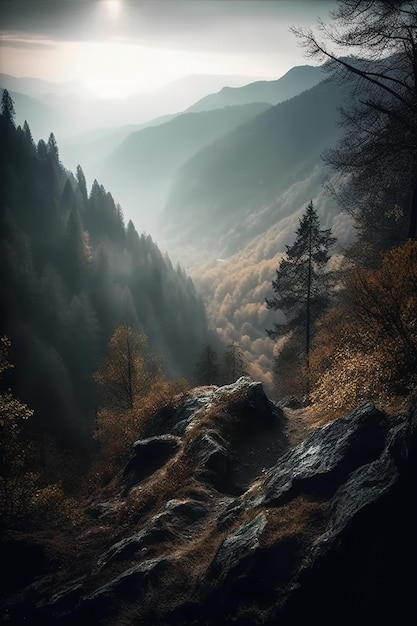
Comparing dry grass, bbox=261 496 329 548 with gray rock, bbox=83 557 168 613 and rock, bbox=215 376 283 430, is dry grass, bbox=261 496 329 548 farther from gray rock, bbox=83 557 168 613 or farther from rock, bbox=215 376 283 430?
rock, bbox=215 376 283 430

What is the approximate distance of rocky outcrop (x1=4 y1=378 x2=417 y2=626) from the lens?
28.6 ft

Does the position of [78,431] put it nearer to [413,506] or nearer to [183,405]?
[183,405]

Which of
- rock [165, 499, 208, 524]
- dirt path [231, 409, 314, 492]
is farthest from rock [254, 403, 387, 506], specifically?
dirt path [231, 409, 314, 492]

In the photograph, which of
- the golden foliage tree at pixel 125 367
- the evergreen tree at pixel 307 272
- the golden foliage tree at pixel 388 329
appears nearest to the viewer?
the golden foliage tree at pixel 388 329

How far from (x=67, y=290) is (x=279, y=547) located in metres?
95.2

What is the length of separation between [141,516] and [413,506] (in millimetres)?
10037

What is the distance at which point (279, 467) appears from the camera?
13.9 meters

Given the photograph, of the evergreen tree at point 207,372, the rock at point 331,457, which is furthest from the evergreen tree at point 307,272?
the rock at point 331,457

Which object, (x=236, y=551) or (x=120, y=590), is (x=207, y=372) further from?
(x=236, y=551)

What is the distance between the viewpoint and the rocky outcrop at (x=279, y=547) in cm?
870

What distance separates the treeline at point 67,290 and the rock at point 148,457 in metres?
47.2

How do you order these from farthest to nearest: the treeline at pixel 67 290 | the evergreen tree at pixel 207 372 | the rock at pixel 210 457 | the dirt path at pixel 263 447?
1. the treeline at pixel 67 290
2. the evergreen tree at pixel 207 372
3. the dirt path at pixel 263 447
4. the rock at pixel 210 457

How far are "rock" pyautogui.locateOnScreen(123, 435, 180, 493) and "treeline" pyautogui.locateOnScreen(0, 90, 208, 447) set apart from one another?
47166 millimetres

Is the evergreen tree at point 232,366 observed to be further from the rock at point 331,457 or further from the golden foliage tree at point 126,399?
the rock at point 331,457
